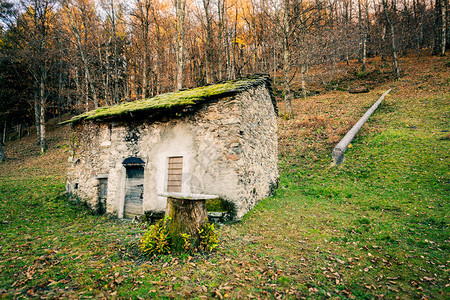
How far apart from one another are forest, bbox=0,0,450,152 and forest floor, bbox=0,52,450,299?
25.9 ft

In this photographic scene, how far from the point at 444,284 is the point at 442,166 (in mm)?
6804

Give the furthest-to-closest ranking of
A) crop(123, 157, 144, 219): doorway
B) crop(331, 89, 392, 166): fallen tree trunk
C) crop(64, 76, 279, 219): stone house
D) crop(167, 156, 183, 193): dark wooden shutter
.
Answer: crop(331, 89, 392, 166): fallen tree trunk → crop(123, 157, 144, 219): doorway → crop(167, 156, 183, 193): dark wooden shutter → crop(64, 76, 279, 219): stone house

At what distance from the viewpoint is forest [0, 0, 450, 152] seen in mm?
15352

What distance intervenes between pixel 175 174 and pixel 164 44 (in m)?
17.4

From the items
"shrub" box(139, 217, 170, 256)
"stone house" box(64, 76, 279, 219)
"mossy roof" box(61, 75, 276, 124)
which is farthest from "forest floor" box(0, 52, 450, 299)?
"mossy roof" box(61, 75, 276, 124)

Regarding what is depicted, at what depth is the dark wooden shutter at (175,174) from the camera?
22.7 feet

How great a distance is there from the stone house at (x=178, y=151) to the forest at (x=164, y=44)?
596 cm

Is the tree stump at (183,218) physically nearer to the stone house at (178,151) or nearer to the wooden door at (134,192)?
the stone house at (178,151)

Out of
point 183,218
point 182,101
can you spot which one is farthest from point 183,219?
point 182,101

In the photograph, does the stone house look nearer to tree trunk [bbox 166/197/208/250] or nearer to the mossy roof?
Answer: the mossy roof

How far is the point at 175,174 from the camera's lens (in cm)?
700

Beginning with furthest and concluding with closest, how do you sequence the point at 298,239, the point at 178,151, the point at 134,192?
the point at 134,192 → the point at 178,151 → the point at 298,239

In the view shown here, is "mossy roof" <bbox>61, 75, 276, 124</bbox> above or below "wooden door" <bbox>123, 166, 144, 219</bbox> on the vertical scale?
above

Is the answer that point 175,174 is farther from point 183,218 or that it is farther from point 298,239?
point 298,239
